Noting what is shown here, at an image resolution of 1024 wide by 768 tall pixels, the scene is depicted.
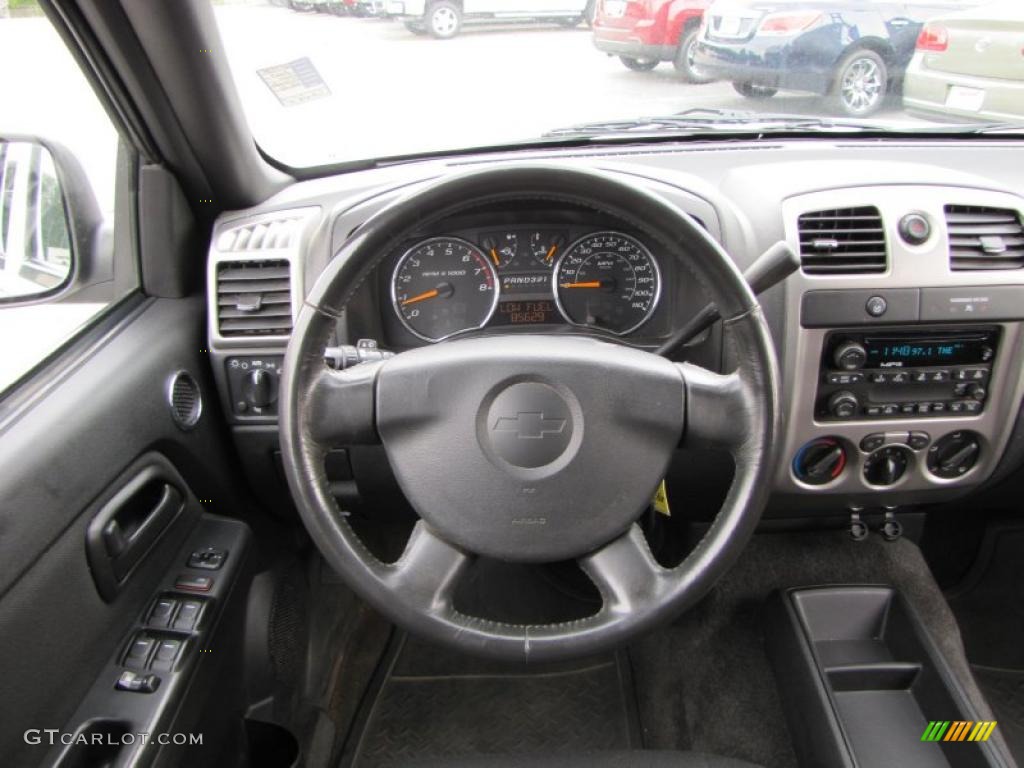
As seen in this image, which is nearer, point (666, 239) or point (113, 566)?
point (666, 239)

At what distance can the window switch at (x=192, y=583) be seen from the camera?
154cm

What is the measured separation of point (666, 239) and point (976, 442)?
110cm

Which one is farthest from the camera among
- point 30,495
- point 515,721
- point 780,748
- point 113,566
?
point 515,721

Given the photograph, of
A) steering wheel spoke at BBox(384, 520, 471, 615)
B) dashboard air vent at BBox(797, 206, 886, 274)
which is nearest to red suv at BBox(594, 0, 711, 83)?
dashboard air vent at BBox(797, 206, 886, 274)

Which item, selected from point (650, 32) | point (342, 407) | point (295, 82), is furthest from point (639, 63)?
point (342, 407)

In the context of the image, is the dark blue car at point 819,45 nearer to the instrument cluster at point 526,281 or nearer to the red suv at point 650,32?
the red suv at point 650,32

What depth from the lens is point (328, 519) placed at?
1092 millimetres

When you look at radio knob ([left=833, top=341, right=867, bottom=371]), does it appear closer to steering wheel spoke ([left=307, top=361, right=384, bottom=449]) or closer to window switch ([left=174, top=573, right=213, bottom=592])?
steering wheel spoke ([left=307, top=361, right=384, bottom=449])

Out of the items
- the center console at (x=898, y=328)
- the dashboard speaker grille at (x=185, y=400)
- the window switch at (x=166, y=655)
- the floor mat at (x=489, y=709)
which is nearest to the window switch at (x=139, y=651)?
the window switch at (x=166, y=655)

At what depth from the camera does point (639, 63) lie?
87.0 inches

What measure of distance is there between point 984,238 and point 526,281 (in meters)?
0.93

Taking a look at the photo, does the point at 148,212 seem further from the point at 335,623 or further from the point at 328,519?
the point at 335,623

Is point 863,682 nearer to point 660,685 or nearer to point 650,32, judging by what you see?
point 660,685

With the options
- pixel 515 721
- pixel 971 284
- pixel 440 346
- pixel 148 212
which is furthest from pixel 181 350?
pixel 971 284
